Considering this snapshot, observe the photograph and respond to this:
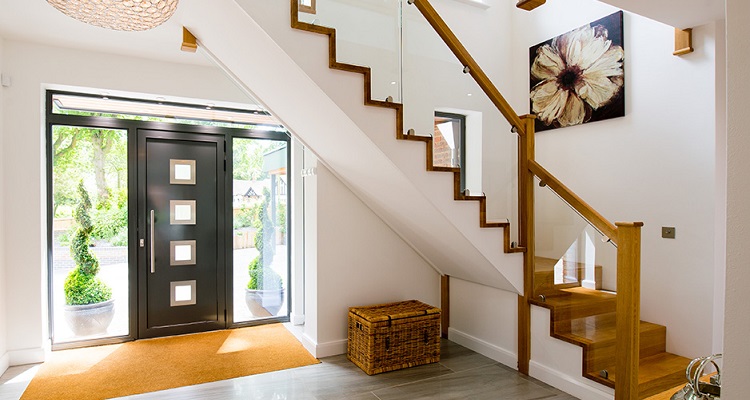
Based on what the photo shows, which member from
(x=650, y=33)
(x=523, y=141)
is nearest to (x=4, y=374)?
(x=523, y=141)

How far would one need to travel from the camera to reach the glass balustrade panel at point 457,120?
311 centimetres

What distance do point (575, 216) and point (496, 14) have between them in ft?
9.86

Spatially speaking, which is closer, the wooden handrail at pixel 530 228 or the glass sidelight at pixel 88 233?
the wooden handrail at pixel 530 228

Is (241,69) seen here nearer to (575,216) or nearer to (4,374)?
(575,216)

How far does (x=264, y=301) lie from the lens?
506 cm

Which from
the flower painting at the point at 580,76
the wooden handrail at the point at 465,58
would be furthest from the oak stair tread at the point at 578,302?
the flower painting at the point at 580,76

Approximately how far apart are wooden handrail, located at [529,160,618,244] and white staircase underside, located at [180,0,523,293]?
53 centimetres

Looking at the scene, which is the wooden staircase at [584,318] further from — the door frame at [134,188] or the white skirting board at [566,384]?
the door frame at [134,188]

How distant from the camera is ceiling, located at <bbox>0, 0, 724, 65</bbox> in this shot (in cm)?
277

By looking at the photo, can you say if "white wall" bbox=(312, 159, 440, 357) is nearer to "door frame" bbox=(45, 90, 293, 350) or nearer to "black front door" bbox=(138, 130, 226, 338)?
"door frame" bbox=(45, 90, 293, 350)

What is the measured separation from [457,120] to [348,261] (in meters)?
1.67

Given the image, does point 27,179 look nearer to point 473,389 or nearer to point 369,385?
point 369,385

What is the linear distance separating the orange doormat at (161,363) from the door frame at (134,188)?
8.0 inches

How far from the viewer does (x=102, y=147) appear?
4395 mm
